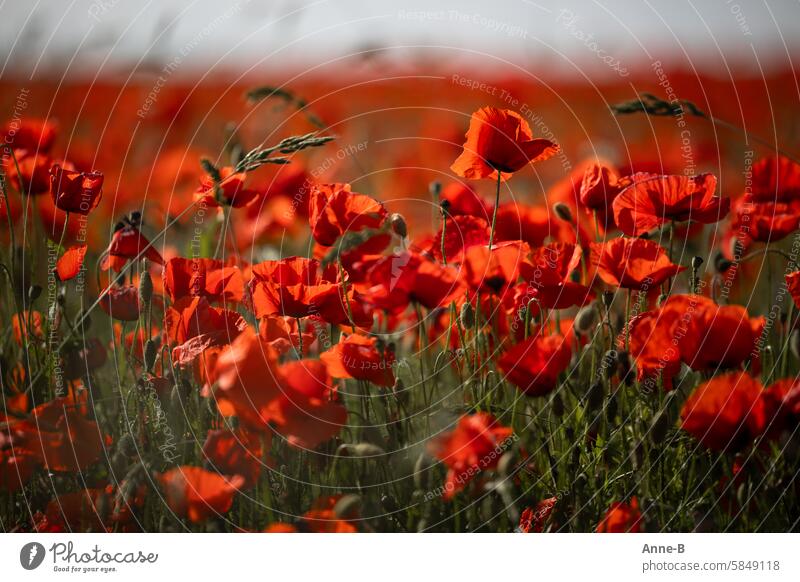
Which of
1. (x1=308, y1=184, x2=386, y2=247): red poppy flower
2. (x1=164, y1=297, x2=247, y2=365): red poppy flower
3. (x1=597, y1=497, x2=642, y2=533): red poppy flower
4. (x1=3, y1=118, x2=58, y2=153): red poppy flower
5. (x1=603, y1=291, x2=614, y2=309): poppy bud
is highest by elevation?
(x1=3, y1=118, x2=58, y2=153): red poppy flower

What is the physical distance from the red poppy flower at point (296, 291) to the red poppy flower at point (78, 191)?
196mm

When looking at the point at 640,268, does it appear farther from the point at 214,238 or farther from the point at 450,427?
the point at 214,238

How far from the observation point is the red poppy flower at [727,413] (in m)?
0.85

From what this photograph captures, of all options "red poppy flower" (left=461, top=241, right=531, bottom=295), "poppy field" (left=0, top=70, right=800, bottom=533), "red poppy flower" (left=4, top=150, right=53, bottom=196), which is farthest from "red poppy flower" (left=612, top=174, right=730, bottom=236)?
"red poppy flower" (left=4, top=150, right=53, bottom=196)

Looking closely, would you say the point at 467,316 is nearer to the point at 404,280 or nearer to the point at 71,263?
the point at 404,280

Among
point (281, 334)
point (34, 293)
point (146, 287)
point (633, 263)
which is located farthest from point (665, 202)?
point (34, 293)

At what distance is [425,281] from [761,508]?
0.42 metres

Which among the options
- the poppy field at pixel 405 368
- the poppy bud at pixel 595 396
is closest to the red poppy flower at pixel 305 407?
the poppy field at pixel 405 368

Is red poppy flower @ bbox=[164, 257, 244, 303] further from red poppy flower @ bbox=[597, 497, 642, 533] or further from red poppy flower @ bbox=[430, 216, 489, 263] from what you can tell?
red poppy flower @ bbox=[597, 497, 642, 533]

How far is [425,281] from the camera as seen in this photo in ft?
2.75

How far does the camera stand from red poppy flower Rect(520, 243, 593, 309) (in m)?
0.89

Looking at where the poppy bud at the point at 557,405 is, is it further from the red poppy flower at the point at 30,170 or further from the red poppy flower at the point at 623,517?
the red poppy flower at the point at 30,170

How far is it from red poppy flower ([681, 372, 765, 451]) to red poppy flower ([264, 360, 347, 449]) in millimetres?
326
